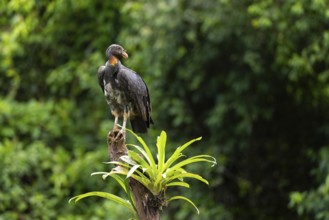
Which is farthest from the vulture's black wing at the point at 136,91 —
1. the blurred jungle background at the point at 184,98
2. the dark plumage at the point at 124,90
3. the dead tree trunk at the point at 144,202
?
the blurred jungle background at the point at 184,98

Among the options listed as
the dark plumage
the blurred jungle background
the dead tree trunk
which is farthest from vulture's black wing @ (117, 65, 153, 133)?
the blurred jungle background

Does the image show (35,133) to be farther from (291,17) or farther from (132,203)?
(132,203)

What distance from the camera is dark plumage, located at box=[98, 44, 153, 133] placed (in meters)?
5.41

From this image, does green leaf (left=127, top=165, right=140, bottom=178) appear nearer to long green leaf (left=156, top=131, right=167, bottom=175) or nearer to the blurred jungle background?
long green leaf (left=156, top=131, right=167, bottom=175)

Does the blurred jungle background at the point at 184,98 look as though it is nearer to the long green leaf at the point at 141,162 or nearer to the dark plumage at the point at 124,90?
the dark plumage at the point at 124,90

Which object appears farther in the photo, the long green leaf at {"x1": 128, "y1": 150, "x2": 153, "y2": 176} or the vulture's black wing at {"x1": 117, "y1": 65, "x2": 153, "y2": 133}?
the vulture's black wing at {"x1": 117, "y1": 65, "x2": 153, "y2": 133}

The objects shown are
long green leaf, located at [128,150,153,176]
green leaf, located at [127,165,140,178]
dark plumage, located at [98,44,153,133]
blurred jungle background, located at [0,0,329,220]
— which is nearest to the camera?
green leaf, located at [127,165,140,178]

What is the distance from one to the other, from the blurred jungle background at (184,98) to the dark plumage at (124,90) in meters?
3.29

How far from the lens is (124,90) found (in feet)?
17.9

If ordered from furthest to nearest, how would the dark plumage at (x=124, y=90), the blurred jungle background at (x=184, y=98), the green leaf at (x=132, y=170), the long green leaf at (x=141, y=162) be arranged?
the blurred jungle background at (x=184, y=98), the dark plumage at (x=124, y=90), the long green leaf at (x=141, y=162), the green leaf at (x=132, y=170)

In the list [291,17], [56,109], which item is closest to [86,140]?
[56,109]

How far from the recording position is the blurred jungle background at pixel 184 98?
895cm

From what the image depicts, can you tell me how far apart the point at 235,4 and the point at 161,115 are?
175cm

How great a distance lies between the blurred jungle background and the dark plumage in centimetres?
329
